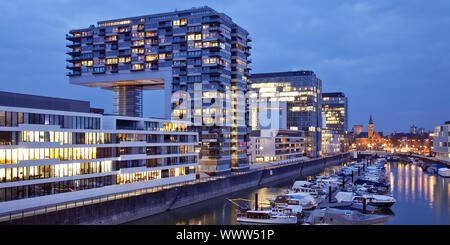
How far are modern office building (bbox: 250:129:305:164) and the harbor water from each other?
40914mm

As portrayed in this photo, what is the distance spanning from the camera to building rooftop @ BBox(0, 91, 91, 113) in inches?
2022

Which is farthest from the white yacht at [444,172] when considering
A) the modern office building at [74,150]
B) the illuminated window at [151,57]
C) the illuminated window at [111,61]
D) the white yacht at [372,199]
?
the illuminated window at [111,61]

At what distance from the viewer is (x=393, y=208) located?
2995 inches

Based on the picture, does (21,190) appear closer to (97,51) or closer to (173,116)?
(173,116)

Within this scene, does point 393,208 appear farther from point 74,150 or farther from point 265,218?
point 74,150

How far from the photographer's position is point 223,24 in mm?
115938

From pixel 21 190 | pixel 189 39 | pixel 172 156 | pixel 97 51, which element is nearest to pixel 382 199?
pixel 172 156

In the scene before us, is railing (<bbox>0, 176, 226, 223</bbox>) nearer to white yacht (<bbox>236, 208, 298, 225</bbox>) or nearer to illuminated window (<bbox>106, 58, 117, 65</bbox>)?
white yacht (<bbox>236, 208, 298, 225</bbox>)

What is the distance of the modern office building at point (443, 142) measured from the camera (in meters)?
159

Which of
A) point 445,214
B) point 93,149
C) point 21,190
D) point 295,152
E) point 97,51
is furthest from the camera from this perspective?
point 295,152

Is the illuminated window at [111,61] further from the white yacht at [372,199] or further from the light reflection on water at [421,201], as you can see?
the light reflection on water at [421,201]

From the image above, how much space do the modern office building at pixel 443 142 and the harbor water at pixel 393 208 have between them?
178ft

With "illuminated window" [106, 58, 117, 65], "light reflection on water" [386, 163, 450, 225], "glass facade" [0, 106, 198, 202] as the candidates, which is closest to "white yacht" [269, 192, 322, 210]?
"light reflection on water" [386, 163, 450, 225]
